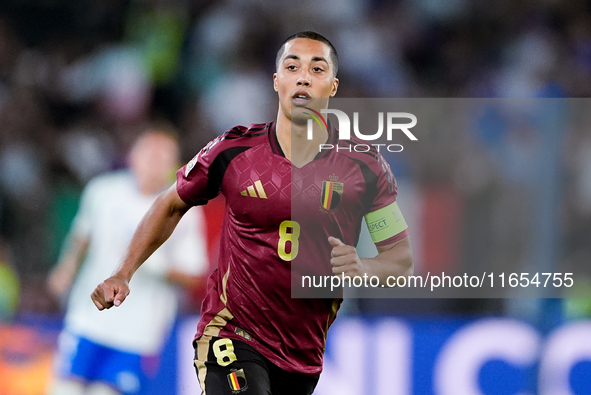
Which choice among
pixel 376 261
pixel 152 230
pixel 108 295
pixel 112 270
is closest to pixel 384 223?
pixel 376 261

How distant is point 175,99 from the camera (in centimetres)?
820

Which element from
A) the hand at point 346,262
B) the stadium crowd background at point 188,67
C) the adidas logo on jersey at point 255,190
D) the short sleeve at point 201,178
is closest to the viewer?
the hand at point 346,262

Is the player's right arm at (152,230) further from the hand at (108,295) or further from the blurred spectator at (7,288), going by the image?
the blurred spectator at (7,288)

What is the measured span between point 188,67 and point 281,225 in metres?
5.37

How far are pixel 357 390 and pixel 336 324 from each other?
1.71 feet

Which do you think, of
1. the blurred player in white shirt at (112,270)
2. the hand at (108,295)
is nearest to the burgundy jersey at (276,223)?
the hand at (108,295)

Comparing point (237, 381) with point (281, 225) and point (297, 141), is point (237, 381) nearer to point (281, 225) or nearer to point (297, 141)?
point (281, 225)

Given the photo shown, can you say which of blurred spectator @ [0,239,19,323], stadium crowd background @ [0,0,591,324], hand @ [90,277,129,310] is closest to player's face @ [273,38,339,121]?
hand @ [90,277,129,310]

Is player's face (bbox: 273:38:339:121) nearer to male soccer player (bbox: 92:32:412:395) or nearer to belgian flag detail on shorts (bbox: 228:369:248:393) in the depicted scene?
male soccer player (bbox: 92:32:412:395)

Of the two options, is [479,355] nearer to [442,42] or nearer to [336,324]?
[336,324]

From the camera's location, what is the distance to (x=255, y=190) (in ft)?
11.5

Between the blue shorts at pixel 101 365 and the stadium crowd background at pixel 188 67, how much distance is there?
2.01ft

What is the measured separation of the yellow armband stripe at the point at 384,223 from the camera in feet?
11.8


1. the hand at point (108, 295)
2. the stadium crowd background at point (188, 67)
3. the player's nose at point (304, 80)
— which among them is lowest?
the hand at point (108, 295)
